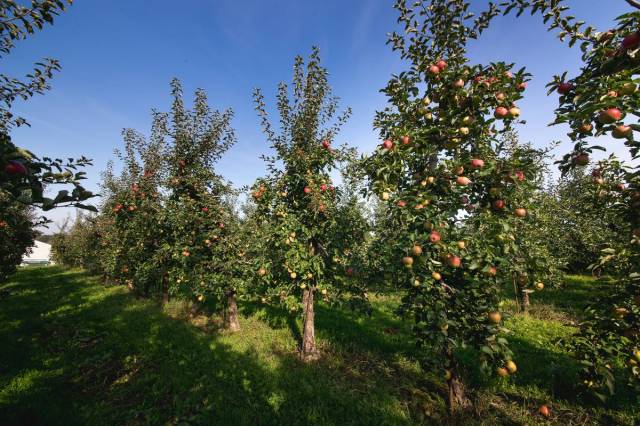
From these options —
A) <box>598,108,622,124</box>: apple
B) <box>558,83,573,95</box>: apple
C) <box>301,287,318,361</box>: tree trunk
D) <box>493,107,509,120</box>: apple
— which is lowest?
<box>301,287,318,361</box>: tree trunk

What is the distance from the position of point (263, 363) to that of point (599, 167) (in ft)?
24.0

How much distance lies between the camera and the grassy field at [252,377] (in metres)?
4.64

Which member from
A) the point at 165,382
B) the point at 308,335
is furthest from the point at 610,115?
the point at 165,382

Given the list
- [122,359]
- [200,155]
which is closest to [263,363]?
[122,359]

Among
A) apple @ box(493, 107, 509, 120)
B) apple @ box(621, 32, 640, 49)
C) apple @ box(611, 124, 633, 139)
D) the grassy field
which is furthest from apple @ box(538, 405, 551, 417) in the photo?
apple @ box(621, 32, 640, 49)

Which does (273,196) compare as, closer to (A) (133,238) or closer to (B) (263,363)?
(B) (263,363)

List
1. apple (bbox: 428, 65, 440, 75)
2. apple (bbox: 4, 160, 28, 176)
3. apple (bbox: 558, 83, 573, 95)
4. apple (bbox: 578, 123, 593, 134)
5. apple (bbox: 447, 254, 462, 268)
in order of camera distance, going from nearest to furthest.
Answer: apple (bbox: 4, 160, 28, 176), apple (bbox: 578, 123, 593, 134), apple (bbox: 558, 83, 573, 95), apple (bbox: 447, 254, 462, 268), apple (bbox: 428, 65, 440, 75)

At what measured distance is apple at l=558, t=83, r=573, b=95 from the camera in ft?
9.15

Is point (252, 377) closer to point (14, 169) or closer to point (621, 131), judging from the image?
point (14, 169)

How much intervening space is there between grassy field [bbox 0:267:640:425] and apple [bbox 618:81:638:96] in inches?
145

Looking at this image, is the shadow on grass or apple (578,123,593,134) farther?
the shadow on grass

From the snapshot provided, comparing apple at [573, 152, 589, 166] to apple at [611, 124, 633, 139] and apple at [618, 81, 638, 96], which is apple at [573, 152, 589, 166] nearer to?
apple at [611, 124, 633, 139]

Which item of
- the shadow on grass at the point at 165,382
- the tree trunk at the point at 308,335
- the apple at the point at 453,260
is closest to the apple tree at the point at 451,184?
the apple at the point at 453,260

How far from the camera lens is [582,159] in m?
2.66
